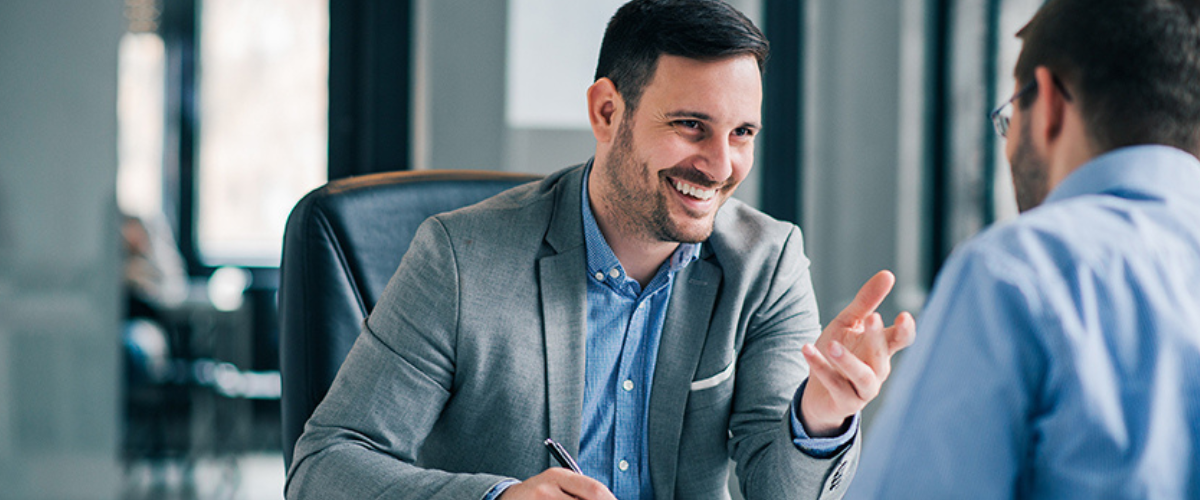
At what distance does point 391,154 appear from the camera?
2.67 m

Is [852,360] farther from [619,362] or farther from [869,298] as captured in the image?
[619,362]

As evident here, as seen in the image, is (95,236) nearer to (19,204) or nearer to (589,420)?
(19,204)

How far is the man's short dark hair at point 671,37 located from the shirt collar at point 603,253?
0.16m

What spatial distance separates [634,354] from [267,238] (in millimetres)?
4677

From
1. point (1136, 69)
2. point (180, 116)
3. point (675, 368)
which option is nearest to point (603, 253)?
point (675, 368)

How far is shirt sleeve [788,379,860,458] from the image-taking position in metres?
1.08

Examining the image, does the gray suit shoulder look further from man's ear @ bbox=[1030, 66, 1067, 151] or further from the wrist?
man's ear @ bbox=[1030, 66, 1067, 151]

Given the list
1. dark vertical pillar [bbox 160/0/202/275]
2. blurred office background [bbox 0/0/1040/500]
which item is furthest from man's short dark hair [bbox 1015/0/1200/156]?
dark vertical pillar [bbox 160/0/202/275]

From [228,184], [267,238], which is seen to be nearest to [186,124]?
[228,184]

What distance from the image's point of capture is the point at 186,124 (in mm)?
5285

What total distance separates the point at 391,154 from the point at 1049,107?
86.8 inches

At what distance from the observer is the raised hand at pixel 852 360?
960 millimetres

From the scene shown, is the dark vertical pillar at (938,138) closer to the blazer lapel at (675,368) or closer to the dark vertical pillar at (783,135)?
the dark vertical pillar at (783,135)

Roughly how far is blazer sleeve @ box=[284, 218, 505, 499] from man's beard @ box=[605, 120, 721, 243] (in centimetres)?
23
